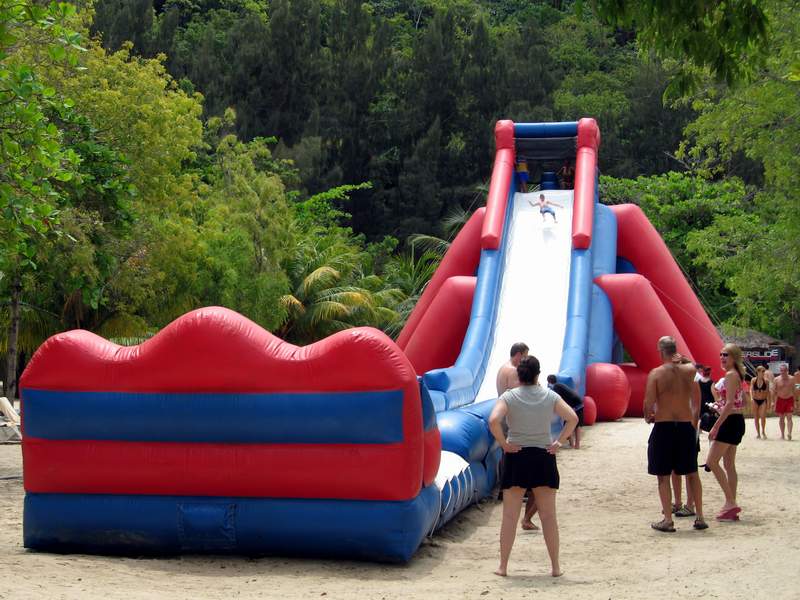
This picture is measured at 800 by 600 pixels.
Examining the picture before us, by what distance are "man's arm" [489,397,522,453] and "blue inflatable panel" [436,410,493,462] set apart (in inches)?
103

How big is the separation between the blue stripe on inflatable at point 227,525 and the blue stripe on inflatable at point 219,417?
417 mm

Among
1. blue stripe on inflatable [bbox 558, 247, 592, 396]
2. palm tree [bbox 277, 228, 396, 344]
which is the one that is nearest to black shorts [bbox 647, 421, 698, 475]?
blue stripe on inflatable [bbox 558, 247, 592, 396]

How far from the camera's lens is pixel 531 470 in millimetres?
7238

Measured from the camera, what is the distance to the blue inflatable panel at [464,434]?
9.99 metres

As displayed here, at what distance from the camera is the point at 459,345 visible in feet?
67.6

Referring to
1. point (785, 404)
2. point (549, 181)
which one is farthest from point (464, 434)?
point (549, 181)

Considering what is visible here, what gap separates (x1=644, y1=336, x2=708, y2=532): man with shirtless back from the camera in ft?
28.7

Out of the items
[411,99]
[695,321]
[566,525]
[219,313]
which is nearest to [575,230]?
[695,321]

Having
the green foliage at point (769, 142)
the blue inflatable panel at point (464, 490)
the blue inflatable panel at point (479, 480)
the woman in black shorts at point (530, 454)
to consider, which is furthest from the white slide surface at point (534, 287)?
the woman in black shorts at point (530, 454)

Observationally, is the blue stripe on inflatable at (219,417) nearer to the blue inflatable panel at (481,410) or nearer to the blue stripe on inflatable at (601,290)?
the blue inflatable panel at (481,410)

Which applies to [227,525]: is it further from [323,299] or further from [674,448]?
[323,299]

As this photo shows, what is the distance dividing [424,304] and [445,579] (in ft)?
48.5

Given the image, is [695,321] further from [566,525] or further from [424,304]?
[566,525]

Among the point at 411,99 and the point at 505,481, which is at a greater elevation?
the point at 411,99
